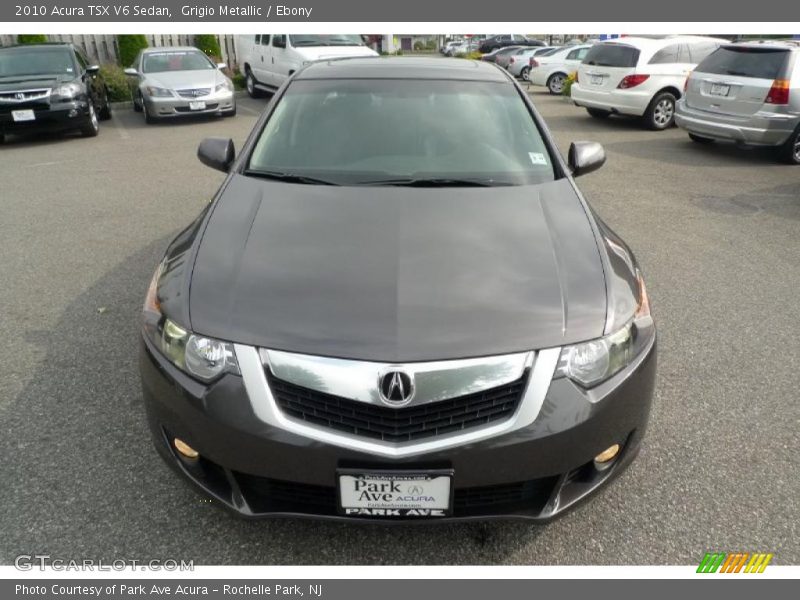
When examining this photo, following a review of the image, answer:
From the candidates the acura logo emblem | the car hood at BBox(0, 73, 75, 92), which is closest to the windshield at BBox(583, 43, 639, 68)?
the car hood at BBox(0, 73, 75, 92)

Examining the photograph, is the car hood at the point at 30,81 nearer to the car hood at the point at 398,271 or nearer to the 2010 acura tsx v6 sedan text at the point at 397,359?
the car hood at the point at 398,271

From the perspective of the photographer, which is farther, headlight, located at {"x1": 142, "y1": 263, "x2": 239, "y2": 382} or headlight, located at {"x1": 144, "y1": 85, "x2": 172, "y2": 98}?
headlight, located at {"x1": 144, "y1": 85, "x2": 172, "y2": 98}

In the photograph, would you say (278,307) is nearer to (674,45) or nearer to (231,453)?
(231,453)

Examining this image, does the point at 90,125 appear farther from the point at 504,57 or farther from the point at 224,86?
the point at 504,57

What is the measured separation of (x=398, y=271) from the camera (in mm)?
2246

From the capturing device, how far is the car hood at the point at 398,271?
199 centimetres

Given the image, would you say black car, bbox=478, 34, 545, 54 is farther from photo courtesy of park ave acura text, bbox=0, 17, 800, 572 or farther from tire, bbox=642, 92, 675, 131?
photo courtesy of park ave acura text, bbox=0, 17, 800, 572

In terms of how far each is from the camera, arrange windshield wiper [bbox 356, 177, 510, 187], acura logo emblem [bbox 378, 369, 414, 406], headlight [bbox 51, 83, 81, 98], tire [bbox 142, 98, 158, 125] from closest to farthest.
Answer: acura logo emblem [bbox 378, 369, 414, 406], windshield wiper [bbox 356, 177, 510, 187], headlight [bbox 51, 83, 81, 98], tire [bbox 142, 98, 158, 125]

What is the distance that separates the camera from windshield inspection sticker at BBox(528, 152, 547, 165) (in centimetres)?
309

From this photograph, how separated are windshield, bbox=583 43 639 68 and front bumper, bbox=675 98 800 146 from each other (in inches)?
94.2

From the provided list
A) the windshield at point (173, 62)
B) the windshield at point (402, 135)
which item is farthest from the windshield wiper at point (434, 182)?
the windshield at point (173, 62)

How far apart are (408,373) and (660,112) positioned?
1096 cm

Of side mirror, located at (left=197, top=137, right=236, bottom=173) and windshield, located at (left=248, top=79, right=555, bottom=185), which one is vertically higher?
windshield, located at (left=248, top=79, right=555, bottom=185)

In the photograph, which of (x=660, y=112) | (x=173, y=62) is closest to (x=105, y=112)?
(x=173, y=62)
